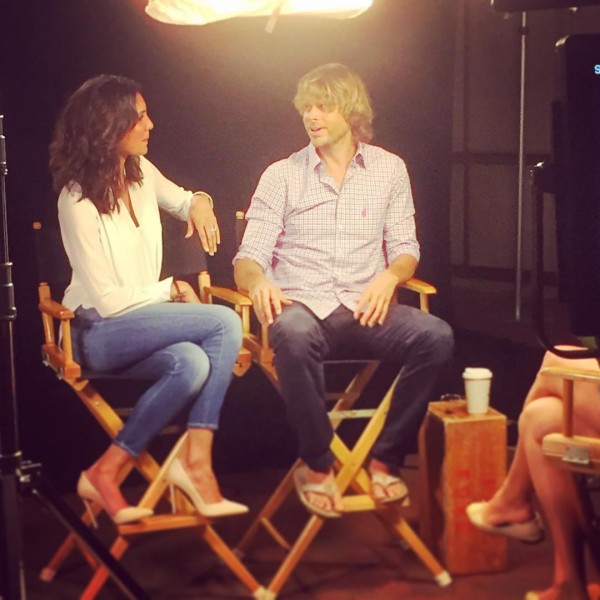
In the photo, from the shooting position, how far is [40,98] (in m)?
3.23

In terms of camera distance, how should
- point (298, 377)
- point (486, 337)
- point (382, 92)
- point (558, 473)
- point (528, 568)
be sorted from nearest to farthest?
point (558, 473), point (298, 377), point (528, 568), point (382, 92), point (486, 337)

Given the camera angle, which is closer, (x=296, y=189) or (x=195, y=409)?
(x=195, y=409)

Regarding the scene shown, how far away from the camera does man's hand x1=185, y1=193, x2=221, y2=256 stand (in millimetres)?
3295

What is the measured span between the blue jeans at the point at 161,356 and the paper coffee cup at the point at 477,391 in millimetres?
785

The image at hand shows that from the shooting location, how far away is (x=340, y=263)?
330cm

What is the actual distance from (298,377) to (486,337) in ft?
10.0

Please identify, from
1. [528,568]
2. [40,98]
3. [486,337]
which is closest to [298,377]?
[528,568]

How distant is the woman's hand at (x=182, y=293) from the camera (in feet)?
10.5

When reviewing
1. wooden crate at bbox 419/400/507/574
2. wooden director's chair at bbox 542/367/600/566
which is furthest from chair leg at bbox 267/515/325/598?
wooden director's chair at bbox 542/367/600/566

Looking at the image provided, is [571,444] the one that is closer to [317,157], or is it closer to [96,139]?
[317,157]

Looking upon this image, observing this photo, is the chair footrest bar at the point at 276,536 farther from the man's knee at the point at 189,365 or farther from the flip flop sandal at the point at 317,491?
the man's knee at the point at 189,365

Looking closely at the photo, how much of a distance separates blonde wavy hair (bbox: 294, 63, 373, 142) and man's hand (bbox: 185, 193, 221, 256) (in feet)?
1.51

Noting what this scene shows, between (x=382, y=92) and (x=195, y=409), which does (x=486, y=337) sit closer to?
(x=382, y=92)

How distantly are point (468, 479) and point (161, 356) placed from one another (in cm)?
106
